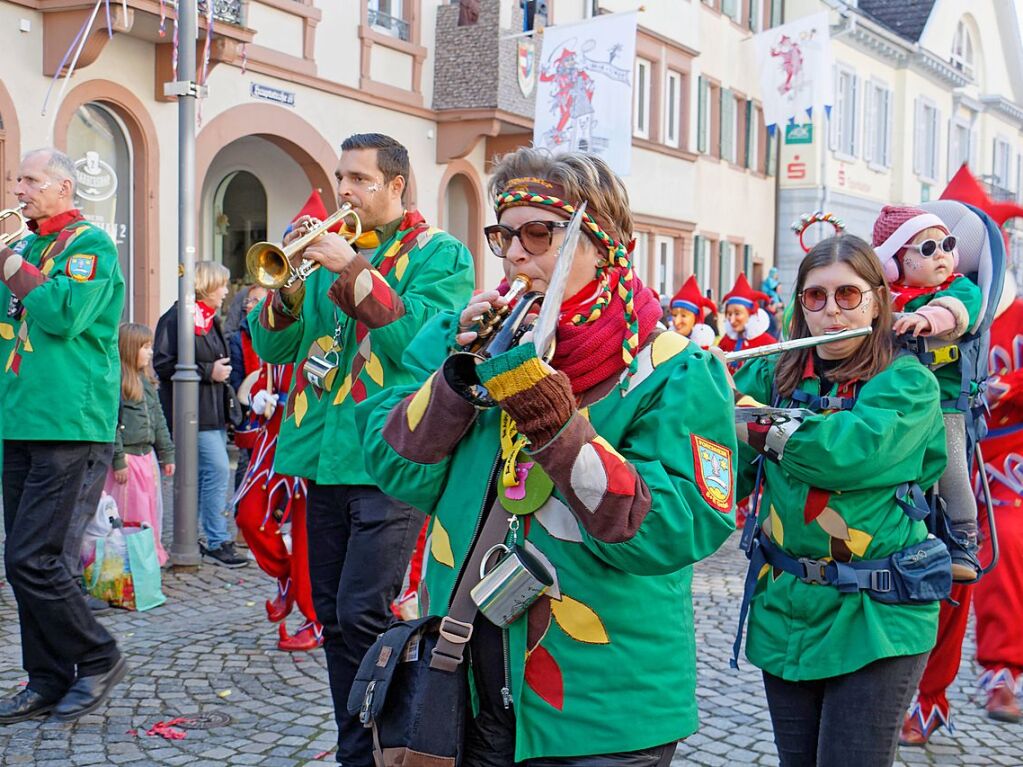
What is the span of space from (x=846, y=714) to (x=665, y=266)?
838 inches

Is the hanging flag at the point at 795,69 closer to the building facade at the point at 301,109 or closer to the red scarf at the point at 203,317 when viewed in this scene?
the building facade at the point at 301,109

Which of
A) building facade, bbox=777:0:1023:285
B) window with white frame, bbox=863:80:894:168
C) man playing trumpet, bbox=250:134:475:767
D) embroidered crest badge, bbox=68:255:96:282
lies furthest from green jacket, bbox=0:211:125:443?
window with white frame, bbox=863:80:894:168

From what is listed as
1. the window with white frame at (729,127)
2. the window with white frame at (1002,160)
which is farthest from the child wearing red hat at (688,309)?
the window with white frame at (1002,160)

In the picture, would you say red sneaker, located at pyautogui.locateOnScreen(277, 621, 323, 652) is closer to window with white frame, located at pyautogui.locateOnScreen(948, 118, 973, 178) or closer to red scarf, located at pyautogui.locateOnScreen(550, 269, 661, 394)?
red scarf, located at pyautogui.locateOnScreen(550, 269, 661, 394)

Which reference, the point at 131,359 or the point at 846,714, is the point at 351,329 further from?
the point at 131,359

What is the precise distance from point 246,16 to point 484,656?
39.6ft

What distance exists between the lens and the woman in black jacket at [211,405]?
804 centimetres

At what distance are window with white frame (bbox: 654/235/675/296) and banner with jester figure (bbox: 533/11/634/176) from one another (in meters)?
8.79

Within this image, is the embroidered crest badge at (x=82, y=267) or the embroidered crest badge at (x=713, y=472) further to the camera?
the embroidered crest badge at (x=82, y=267)

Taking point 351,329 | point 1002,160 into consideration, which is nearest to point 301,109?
point 351,329

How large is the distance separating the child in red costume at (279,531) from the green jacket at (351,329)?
1.74 meters

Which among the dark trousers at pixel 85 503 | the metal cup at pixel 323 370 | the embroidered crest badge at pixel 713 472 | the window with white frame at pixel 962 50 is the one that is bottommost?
the dark trousers at pixel 85 503

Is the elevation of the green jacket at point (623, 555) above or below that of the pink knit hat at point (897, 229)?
below

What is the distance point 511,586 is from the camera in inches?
87.0
